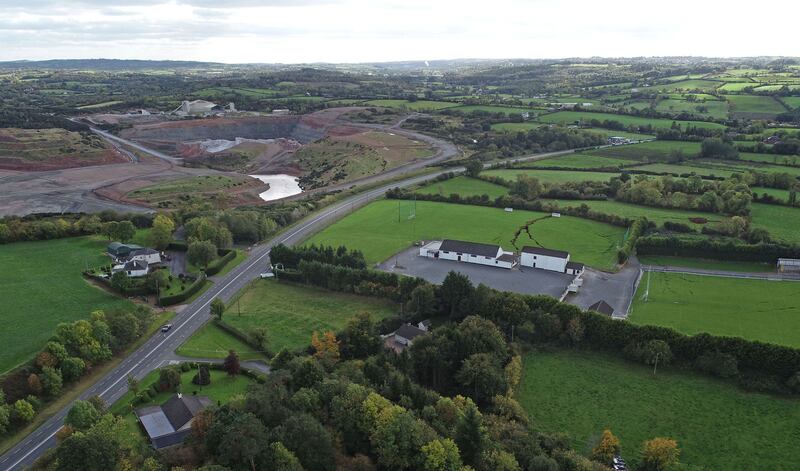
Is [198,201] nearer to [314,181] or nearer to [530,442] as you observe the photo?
[314,181]

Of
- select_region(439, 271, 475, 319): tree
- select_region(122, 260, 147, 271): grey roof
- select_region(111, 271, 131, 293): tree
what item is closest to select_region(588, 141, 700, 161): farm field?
select_region(439, 271, 475, 319): tree

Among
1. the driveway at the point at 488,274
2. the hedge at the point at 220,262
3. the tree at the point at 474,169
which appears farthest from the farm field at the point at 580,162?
the hedge at the point at 220,262

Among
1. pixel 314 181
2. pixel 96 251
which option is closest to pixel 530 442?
pixel 96 251

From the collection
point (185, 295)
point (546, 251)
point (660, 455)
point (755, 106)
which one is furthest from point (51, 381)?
point (755, 106)

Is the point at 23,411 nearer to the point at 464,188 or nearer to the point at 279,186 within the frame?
the point at 464,188

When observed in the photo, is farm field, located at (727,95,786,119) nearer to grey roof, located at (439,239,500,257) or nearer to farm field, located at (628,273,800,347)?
farm field, located at (628,273,800,347)

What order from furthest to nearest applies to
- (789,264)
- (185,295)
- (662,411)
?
(789,264)
(185,295)
(662,411)

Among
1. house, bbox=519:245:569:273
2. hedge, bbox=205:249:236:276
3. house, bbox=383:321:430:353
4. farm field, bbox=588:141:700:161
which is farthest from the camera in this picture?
farm field, bbox=588:141:700:161
